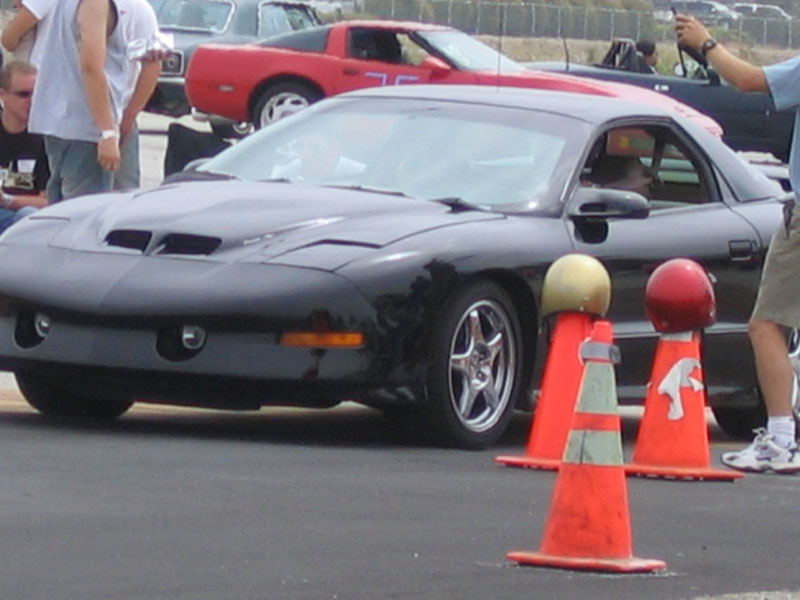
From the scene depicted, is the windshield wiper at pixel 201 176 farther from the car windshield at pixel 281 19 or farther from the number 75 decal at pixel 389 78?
the car windshield at pixel 281 19

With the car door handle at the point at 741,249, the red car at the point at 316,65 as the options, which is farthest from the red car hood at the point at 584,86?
the car door handle at the point at 741,249

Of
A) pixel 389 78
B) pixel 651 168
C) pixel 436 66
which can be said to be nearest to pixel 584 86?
pixel 436 66

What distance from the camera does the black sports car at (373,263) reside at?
26.8ft

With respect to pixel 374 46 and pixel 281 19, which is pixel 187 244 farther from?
pixel 281 19

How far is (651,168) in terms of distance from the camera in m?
10.1

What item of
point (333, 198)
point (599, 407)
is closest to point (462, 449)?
point (333, 198)

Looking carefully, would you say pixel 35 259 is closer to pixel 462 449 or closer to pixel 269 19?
pixel 462 449

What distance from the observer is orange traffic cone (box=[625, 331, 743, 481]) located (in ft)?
26.6

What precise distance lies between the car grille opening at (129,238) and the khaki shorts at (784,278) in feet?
7.09

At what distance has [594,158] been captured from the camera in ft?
31.9

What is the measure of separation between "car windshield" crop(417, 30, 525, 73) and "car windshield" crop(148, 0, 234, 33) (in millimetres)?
5145

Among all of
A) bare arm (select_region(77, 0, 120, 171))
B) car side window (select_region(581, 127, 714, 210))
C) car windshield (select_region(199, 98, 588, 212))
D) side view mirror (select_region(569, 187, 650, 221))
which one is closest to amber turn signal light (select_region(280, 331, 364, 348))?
car windshield (select_region(199, 98, 588, 212))

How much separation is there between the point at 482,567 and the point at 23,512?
1.24m

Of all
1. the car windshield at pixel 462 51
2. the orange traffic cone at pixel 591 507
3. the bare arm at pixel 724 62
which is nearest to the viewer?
the orange traffic cone at pixel 591 507
